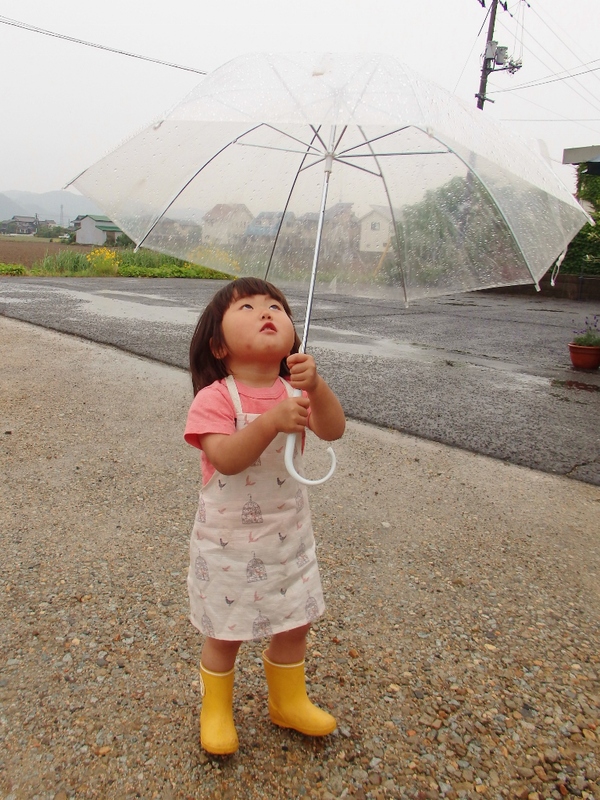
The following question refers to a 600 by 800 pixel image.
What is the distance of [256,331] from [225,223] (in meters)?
0.94

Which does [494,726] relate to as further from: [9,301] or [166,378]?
[9,301]

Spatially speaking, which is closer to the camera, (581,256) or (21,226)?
(581,256)

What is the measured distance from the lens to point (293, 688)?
189 centimetres

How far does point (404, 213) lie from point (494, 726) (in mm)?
1664

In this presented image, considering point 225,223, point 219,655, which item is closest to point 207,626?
point 219,655

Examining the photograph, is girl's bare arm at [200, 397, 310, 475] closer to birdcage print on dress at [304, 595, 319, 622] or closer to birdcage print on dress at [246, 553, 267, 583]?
birdcage print on dress at [246, 553, 267, 583]

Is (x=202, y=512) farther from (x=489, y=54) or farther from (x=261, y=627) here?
(x=489, y=54)

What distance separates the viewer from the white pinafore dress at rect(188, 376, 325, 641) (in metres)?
1.74

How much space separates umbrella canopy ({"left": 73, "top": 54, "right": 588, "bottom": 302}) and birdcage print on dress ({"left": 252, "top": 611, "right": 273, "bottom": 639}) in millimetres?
1236

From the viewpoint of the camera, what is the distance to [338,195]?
99.0 inches

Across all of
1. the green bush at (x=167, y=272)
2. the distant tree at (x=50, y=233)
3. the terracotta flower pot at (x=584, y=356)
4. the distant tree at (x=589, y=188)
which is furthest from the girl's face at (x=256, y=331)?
the distant tree at (x=50, y=233)

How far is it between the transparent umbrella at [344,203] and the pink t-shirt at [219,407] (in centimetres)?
55

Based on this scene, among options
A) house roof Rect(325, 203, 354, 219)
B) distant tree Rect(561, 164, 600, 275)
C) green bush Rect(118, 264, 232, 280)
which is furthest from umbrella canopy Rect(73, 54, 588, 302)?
distant tree Rect(561, 164, 600, 275)

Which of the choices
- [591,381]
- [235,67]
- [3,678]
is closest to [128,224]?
[235,67]
